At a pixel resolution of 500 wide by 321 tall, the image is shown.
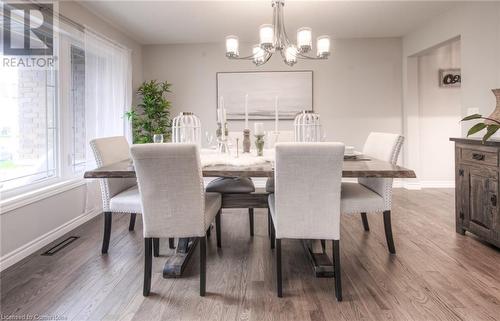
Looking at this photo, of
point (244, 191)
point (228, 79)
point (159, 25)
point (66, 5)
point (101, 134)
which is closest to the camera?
point (244, 191)

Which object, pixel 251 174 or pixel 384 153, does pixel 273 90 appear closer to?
pixel 384 153

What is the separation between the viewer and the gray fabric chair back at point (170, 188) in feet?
5.73

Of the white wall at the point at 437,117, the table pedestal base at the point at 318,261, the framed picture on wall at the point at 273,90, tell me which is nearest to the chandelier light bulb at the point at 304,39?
the table pedestal base at the point at 318,261

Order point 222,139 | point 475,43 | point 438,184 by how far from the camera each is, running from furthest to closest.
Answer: point 438,184
point 475,43
point 222,139

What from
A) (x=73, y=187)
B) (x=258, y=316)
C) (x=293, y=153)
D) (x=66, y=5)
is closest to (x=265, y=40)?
(x=293, y=153)

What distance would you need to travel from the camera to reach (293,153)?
1715 mm

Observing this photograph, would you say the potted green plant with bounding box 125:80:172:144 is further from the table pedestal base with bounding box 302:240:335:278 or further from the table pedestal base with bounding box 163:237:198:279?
the table pedestal base with bounding box 302:240:335:278

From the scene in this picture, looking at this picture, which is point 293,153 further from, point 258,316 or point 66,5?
point 66,5

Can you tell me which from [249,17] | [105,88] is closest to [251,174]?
[249,17]

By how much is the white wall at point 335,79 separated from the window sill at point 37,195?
242cm

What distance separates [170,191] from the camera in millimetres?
1840

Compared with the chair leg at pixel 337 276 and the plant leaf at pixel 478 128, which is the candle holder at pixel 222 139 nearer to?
the chair leg at pixel 337 276

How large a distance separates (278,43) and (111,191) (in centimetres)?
189

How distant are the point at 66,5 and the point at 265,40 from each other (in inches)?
84.9
